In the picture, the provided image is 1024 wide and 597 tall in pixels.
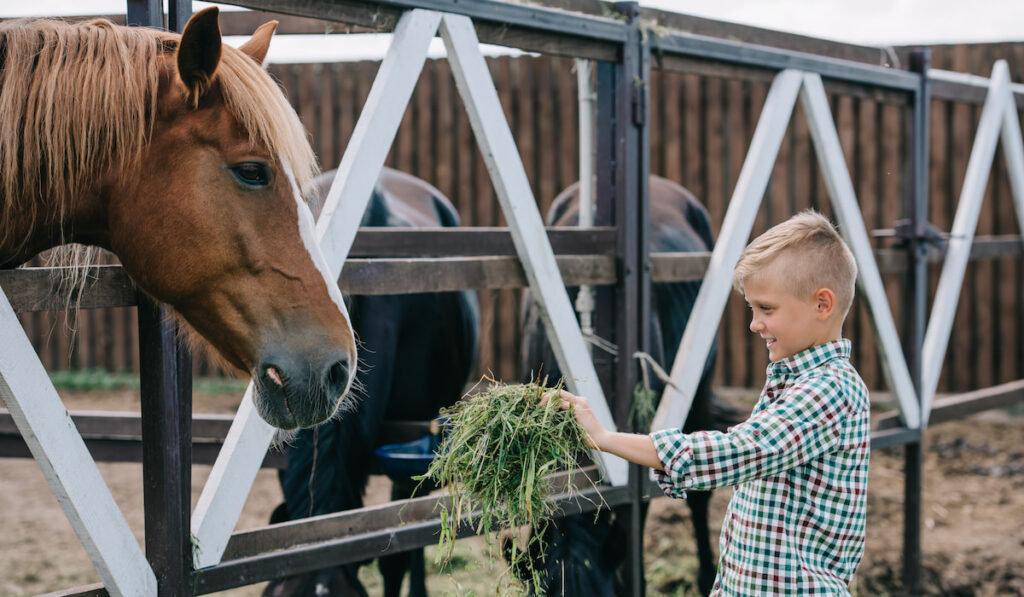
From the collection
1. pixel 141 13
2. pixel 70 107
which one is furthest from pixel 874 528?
pixel 70 107

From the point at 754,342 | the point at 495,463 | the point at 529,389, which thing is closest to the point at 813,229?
the point at 529,389

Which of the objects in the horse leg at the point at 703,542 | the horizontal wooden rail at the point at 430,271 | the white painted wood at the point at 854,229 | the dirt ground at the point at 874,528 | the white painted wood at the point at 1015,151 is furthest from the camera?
the white painted wood at the point at 1015,151

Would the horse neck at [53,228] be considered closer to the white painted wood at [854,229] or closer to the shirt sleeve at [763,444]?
the shirt sleeve at [763,444]

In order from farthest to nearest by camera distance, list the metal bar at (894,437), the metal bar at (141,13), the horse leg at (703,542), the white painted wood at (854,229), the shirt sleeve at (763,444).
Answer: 1. the horse leg at (703,542)
2. the metal bar at (894,437)
3. the white painted wood at (854,229)
4. the metal bar at (141,13)
5. the shirt sleeve at (763,444)

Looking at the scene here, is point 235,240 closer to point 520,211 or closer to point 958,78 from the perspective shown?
point 520,211

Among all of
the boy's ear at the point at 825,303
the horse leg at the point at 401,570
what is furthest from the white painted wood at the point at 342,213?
the horse leg at the point at 401,570

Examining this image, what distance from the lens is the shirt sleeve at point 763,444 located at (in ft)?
5.74

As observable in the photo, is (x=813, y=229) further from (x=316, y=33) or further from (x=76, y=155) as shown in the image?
(x=316, y=33)

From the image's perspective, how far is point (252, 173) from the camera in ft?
6.36

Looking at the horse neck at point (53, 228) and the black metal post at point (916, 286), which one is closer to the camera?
the horse neck at point (53, 228)

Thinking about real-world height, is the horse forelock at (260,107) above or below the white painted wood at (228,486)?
above

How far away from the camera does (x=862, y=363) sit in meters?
7.96

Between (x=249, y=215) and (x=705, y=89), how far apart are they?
7.05m

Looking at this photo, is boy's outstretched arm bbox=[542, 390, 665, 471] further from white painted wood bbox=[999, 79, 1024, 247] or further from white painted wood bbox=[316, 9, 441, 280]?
white painted wood bbox=[999, 79, 1024, 247]
